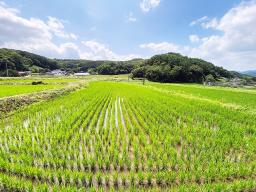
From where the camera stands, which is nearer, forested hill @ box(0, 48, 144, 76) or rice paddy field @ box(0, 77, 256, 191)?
rice paddy field @ box(0, 77, 256, 191)

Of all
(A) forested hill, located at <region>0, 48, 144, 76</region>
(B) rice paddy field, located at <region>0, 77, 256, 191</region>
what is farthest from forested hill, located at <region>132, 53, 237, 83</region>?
(B) rice paddy field, located at <region>0, 77, 256, 191</region>

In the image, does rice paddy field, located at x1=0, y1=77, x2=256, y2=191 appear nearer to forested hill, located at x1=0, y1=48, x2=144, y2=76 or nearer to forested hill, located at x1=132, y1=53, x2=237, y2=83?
forested hill, located at x1=132, y1=53, x2=237, y2=83

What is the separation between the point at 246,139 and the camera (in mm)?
7637

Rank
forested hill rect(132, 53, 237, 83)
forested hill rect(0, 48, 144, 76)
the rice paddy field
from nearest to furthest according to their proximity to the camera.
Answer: the rice paddy field
forested hill rect(132, 53, 237, 83)
forested hill rect(0, 48, 144, 76)

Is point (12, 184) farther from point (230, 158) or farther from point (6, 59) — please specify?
point (6, 59)

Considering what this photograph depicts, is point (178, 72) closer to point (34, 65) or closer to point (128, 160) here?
point (128, 160)

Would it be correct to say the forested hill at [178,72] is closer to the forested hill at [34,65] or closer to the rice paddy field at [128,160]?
the forested hill at [34,65]

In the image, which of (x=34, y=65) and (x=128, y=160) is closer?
(x=128, y=160)

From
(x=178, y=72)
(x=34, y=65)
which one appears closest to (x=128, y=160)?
(x=178, y=72)

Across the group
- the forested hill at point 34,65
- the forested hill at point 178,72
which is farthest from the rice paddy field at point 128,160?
the forested hill at point 34,65

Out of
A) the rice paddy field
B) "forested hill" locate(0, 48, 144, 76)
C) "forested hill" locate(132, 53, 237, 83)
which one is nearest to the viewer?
the rice paddy field

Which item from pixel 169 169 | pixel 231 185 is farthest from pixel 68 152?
pixel 231 185

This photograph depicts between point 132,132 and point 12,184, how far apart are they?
509 centimetres

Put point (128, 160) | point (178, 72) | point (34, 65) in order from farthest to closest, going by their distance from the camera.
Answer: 1. point (34, 65)
2. point (178, 72)
3. point (128, 160)
